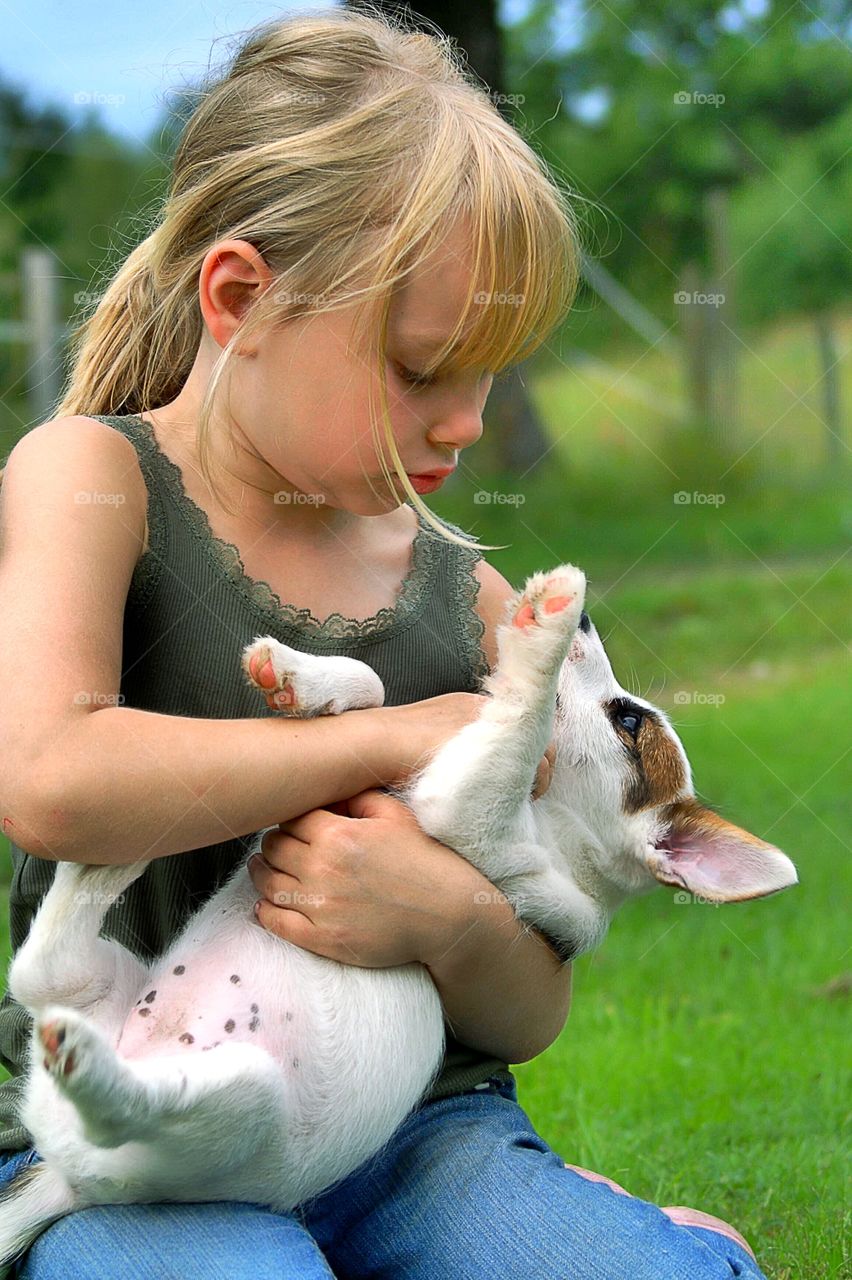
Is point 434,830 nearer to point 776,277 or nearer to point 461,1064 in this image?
point 461,1064

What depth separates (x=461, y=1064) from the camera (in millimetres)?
2455

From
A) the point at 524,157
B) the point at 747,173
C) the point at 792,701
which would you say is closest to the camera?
the point at 524,157

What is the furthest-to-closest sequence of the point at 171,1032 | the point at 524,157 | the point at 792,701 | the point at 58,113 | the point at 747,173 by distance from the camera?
the point at 747,173 → the point at 58,113 → the point at 792,701 → the point at 524,157 → the point at 171,1032

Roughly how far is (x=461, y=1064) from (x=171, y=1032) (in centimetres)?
60

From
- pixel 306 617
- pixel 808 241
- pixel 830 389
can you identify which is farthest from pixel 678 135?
pixel 306 617

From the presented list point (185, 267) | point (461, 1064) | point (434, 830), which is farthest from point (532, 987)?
point (185, 267)

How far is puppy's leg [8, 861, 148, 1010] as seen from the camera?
206 centimetres

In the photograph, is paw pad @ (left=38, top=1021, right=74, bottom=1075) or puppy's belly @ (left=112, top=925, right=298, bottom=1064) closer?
paw pad @ (left=38, top=1021, right=74, bottom=1075)
